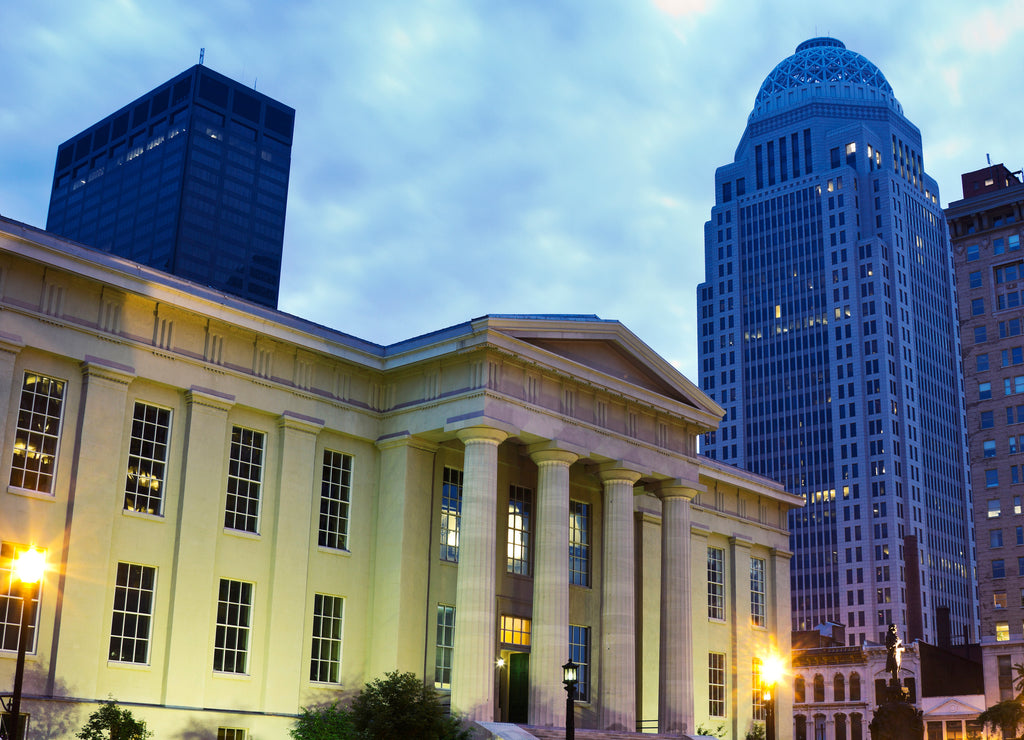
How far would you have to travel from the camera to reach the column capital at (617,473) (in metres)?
50.5

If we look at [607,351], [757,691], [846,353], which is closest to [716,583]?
[757,691]

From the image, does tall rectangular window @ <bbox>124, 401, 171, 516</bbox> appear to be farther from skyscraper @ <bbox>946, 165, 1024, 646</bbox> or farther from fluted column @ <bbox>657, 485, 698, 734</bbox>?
skyscraper @ <bbox>946, 165, 1024, 646</bbox>

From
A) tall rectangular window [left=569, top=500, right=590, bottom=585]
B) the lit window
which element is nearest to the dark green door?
the lit window

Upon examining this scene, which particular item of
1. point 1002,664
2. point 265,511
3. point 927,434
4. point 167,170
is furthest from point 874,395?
point 265,511

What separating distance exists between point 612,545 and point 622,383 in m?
6.92

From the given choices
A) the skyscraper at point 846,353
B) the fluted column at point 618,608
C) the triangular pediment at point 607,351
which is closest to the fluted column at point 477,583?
the triangular pediment at point 607,351

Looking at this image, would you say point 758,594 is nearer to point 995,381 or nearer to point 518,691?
point 518,691

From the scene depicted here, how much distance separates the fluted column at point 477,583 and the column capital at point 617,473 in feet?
22.5

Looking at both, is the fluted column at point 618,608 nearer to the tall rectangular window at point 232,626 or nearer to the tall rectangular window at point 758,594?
the tall rectangular window at point 232,626

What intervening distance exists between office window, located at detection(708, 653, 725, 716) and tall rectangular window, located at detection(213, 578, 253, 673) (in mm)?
28327

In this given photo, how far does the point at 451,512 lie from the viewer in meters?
48.8

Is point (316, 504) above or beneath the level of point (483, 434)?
beneath

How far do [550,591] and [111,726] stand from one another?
17636 mm

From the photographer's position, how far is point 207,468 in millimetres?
41625
